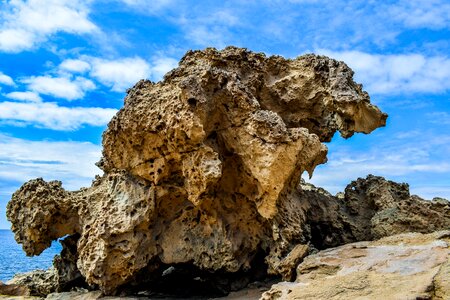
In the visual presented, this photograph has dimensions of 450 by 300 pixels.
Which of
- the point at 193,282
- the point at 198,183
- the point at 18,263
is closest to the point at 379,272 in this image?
the point at 198,183

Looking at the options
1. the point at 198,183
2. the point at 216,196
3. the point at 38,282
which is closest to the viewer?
the point at 198,183

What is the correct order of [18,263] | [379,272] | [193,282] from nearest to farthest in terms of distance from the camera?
[379,272], [193,282], [18,263]

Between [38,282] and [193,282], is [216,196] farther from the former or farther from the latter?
[38,282]

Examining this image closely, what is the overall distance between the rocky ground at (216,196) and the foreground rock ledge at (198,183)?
3 centimetres

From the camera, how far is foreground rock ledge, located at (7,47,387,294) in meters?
8.96

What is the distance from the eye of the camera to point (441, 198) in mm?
10289

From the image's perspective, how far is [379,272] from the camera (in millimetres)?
6430

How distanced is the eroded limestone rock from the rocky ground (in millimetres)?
98

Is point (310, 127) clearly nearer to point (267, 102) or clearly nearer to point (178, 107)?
point (267, 102)

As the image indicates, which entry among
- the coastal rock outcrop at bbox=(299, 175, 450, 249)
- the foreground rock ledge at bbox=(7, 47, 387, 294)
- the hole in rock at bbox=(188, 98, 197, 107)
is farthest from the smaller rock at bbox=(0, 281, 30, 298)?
the coastal rock outcrop at bbox=(299, 175, 450, 249)

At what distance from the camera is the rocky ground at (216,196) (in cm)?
896

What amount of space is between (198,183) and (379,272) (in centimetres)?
418

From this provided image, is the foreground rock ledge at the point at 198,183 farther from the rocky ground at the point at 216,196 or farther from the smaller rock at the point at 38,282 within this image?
the smaller rock at the point at 38,282

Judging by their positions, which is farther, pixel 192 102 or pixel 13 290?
pixel 13 290
